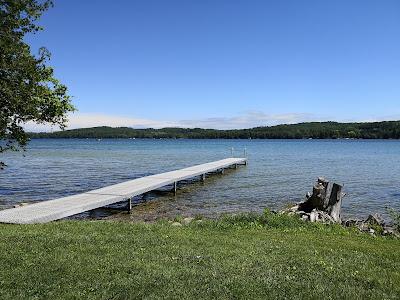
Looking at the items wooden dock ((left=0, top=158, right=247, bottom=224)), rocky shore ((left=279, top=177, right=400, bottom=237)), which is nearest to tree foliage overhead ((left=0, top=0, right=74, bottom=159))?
wooden dock ((left=0, top=158, right=247, bottom=224))

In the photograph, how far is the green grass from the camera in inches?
249

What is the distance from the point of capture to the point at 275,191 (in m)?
25.6

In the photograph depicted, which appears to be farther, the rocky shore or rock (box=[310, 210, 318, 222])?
rock (box=[310, 210, 318, 222])

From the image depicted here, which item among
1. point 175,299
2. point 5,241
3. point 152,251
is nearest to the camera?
point 175,299

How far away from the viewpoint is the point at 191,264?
7.59 meters

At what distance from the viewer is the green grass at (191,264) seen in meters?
6.33

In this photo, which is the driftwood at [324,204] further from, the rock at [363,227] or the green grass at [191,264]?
the green grass at [191,264]

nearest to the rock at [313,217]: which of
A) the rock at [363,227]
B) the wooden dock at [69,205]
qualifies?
the rock at [363,227]

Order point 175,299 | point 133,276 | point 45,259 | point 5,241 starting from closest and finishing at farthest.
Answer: point 175,299
point 133,276
point 45,259
point 5,241

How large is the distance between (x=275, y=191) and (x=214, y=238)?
1610cm

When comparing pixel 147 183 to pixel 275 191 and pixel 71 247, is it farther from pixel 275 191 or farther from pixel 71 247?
pixel 71 247

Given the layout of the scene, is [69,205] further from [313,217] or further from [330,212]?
[330,212]

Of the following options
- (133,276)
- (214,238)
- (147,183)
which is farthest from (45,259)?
(147,183)

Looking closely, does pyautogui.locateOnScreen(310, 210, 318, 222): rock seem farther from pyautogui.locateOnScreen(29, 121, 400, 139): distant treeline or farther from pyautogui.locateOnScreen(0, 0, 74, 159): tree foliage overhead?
pyautogui.locateOnScreen(29, 121, 400, 139): distant treeline
